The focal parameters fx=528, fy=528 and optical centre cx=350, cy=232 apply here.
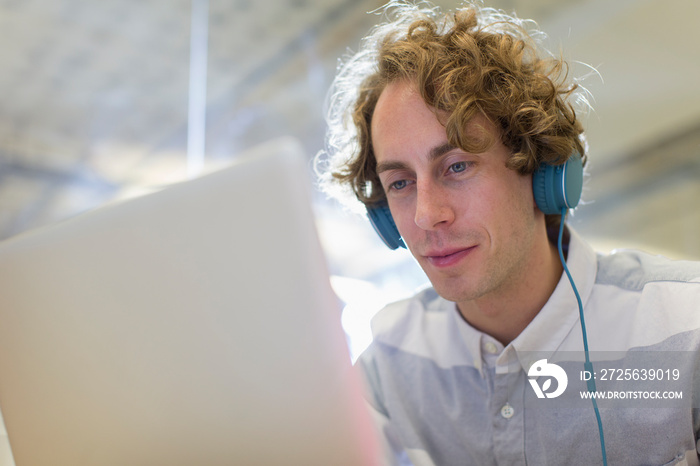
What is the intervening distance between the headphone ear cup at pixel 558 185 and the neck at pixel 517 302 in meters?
0.10

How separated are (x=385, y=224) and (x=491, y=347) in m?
0.33

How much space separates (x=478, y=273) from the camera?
0.90 metres

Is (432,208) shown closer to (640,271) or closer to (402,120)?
(402,120)

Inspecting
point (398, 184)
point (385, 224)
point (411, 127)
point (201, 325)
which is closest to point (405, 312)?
point (385, 224)

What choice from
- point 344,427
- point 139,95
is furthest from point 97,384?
point 139,95

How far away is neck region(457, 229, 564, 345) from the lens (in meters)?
0.97

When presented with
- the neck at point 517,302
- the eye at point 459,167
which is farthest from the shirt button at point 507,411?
the eye at point 459,167

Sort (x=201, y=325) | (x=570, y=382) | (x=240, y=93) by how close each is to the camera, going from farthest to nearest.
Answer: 1. (x=240, y=93)
2. (x=570, y=382)
3. (x=201, y=325)

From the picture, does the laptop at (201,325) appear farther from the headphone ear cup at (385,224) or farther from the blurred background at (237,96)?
the blurred background at (237,96)

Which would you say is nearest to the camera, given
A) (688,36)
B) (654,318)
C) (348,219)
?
(654,318)

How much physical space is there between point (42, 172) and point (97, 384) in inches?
76.5

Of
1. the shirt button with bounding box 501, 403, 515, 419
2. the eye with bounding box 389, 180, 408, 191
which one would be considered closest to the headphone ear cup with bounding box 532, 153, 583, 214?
the eye with bounding box 389, 180, 408, 191

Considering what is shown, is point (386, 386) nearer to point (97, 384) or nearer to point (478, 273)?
point (478, 273)

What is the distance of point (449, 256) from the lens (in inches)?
35.4
